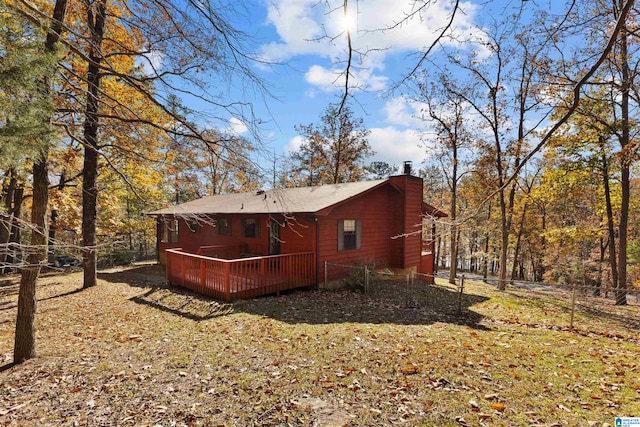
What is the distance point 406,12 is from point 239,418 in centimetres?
444

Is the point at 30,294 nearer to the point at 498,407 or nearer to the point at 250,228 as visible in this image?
the point at 498,407

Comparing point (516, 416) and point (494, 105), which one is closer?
point (516, 416)

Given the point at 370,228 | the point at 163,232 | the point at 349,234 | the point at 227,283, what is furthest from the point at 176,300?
the point at 163,232

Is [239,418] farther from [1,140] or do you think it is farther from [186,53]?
[186,53]

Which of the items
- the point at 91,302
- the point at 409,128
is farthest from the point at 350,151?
the point at 91,302

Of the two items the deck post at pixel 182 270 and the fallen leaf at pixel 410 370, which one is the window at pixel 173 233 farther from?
the fallen leaf at pixel 410 370

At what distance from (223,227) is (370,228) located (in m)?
7.09

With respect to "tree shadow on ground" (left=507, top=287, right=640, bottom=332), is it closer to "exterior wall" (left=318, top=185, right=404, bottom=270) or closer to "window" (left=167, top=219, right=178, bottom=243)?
"exterior wall" (left=318, top=185, right=404, bottom=270)

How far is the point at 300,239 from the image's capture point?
465 inches

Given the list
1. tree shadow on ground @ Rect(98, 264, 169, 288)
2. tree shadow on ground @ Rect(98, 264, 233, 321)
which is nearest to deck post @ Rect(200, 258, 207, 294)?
tree shadow on ground @ Rect(98, 264, 233, 321)

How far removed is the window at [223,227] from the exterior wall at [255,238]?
18 centimetres

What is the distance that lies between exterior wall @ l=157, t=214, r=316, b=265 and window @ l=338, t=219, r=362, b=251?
4.70ft

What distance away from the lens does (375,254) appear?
45.1 ft

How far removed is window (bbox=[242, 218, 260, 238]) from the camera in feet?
44.1
